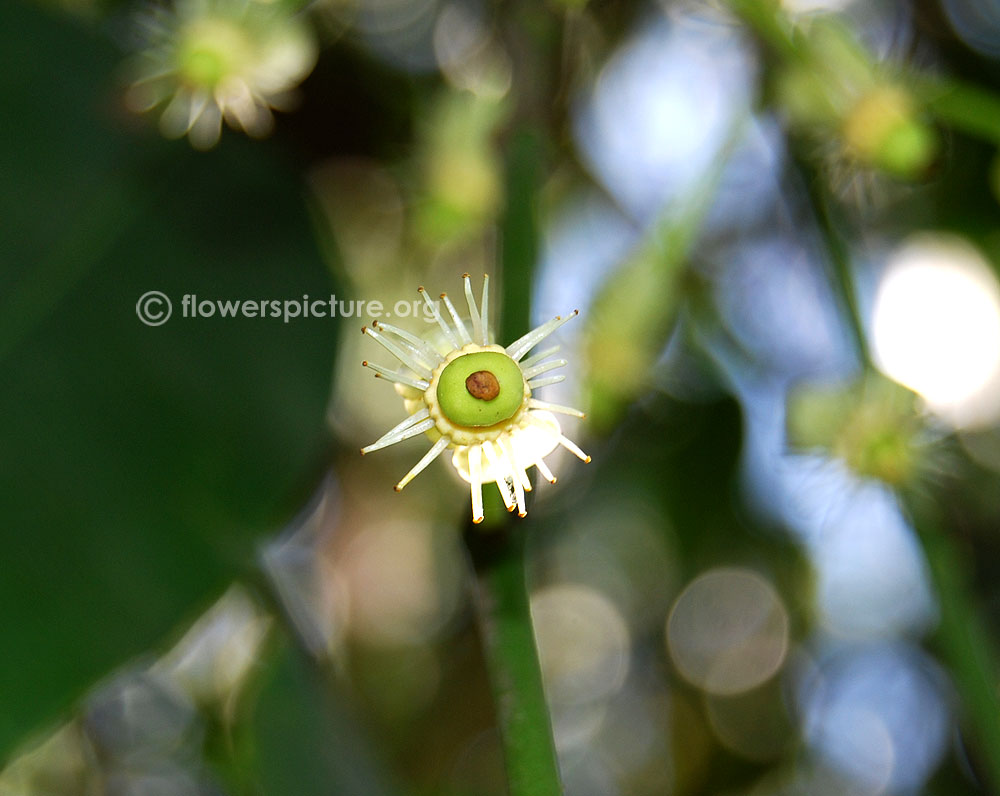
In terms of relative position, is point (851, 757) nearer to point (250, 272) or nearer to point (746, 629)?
point (746, 629)

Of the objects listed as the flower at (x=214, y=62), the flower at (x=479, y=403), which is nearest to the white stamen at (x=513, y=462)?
the flower at (x=479, y=403)

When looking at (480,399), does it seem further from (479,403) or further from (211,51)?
(211,51)

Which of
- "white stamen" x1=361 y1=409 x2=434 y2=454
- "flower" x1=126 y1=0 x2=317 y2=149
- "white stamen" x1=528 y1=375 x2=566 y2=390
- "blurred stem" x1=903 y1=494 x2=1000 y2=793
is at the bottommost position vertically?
"blurred stem" x1=903 y1=494 x2=1000 y2=793

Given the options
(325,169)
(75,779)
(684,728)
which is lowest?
(684,728)

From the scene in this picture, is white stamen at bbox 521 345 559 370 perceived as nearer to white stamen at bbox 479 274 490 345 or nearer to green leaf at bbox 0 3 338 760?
white stamen at bbox 479 274 490 345

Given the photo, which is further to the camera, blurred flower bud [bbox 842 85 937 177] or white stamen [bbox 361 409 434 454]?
blurred flower bud [bbox 842 85 937 177]

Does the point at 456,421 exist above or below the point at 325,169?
below

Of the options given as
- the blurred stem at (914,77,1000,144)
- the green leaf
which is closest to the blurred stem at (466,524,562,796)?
the green leaf

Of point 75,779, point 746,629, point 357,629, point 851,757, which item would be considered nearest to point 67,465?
point 75,779
